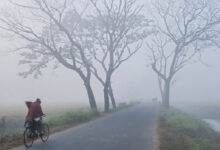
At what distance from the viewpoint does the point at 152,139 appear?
15.0 meters

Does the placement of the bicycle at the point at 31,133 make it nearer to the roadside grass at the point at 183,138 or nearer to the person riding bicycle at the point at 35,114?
the person riding bicycle at the point at 35,114

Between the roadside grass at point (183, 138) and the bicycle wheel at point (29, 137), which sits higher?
the bicycle wheel at point (29, 137)

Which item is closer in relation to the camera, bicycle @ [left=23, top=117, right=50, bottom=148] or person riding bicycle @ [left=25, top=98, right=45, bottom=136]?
bicycle @ [left=23, top=117, right=50, bottom=148]

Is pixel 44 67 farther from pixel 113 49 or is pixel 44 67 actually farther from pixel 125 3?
pixel 125 3

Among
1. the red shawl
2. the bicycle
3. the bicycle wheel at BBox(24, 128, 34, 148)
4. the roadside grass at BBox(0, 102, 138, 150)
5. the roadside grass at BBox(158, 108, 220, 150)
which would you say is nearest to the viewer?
the bicycle wheel at BBox(24, 128, 34, 148)

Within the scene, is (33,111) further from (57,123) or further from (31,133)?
(57,123)

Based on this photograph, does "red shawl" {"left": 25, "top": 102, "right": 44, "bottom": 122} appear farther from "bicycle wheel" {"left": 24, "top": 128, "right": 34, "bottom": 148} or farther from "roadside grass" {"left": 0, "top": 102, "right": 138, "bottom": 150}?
"roadside grass" {"left": 0, "top": 102, "right": 138, "bottom": 150}

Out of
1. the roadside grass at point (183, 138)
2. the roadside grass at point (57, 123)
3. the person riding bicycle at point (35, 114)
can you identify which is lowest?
the roadside grass at point (183, 138)

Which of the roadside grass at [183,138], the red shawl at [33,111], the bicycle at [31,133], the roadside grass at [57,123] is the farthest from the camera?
the roadside grass at [57,123]

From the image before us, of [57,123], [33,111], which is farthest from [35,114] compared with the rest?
[57,123]

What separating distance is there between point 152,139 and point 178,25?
2597 centimetres

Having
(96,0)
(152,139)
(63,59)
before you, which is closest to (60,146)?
(152,139)

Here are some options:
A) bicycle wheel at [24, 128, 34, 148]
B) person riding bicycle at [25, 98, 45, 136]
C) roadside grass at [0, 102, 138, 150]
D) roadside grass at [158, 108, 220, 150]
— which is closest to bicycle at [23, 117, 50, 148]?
bicycle wheel at [24, 128, 34, 148]

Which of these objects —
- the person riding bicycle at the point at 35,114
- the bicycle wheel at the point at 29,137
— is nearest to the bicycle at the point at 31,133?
the bicycle wheel at the point at 29,137
